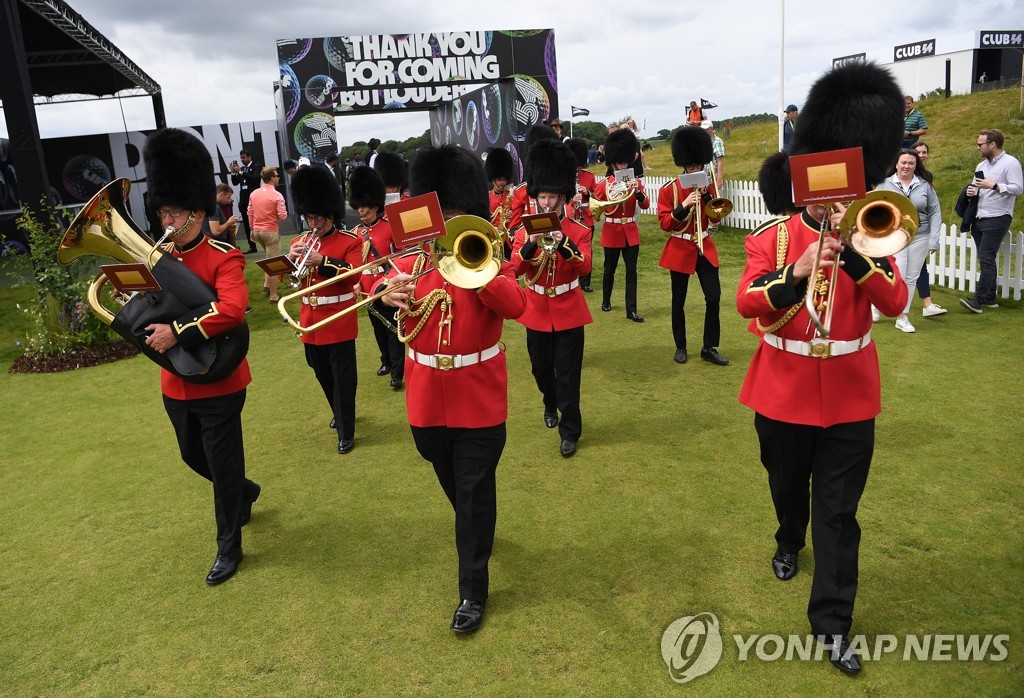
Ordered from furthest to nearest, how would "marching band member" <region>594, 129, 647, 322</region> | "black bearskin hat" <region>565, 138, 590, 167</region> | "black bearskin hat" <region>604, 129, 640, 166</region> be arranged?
"black bearskin hat" <region>565, 138, 590, 167</region> < "black bearskin hat" <region>604, 129, 640, 166</region> < "marching band member" <region>594, 129, 647, 322</region>

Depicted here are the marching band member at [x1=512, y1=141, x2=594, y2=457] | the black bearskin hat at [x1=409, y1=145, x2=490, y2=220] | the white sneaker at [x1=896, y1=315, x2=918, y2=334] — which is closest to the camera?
the black bearskin hat at [x1=409, y1=145, x2=490, y2=220]

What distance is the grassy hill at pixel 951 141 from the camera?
15.2 meters

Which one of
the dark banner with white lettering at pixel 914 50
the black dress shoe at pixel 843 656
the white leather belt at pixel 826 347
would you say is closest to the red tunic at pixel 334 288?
the white leather belt at pixel 826 347

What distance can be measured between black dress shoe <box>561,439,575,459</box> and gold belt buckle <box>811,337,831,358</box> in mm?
2452

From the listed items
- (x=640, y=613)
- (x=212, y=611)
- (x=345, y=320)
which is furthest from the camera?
(x=345, y=320)

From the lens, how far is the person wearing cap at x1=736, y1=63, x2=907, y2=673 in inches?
117

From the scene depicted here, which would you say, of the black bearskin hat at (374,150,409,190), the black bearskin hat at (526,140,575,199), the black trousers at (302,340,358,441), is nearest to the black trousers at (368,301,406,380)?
the black trousers at (302,340,358,441)

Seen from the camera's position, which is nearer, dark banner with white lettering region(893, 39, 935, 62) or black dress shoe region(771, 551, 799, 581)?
black dress shoe region(771, 551, 799, 581)

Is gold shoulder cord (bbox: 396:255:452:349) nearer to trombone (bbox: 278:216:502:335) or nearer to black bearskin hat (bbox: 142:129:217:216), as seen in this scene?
trombone (bbox: 278:216:502:335)

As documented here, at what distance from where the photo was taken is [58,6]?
1212cm

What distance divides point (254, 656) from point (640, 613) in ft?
5.54

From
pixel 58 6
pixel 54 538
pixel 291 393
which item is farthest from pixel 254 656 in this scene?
pixel 58 6

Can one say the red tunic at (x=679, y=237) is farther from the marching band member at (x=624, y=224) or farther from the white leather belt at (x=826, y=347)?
the white leather belt at (x=826, y=347)

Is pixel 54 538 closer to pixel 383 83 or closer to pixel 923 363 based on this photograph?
pixel 923 363
